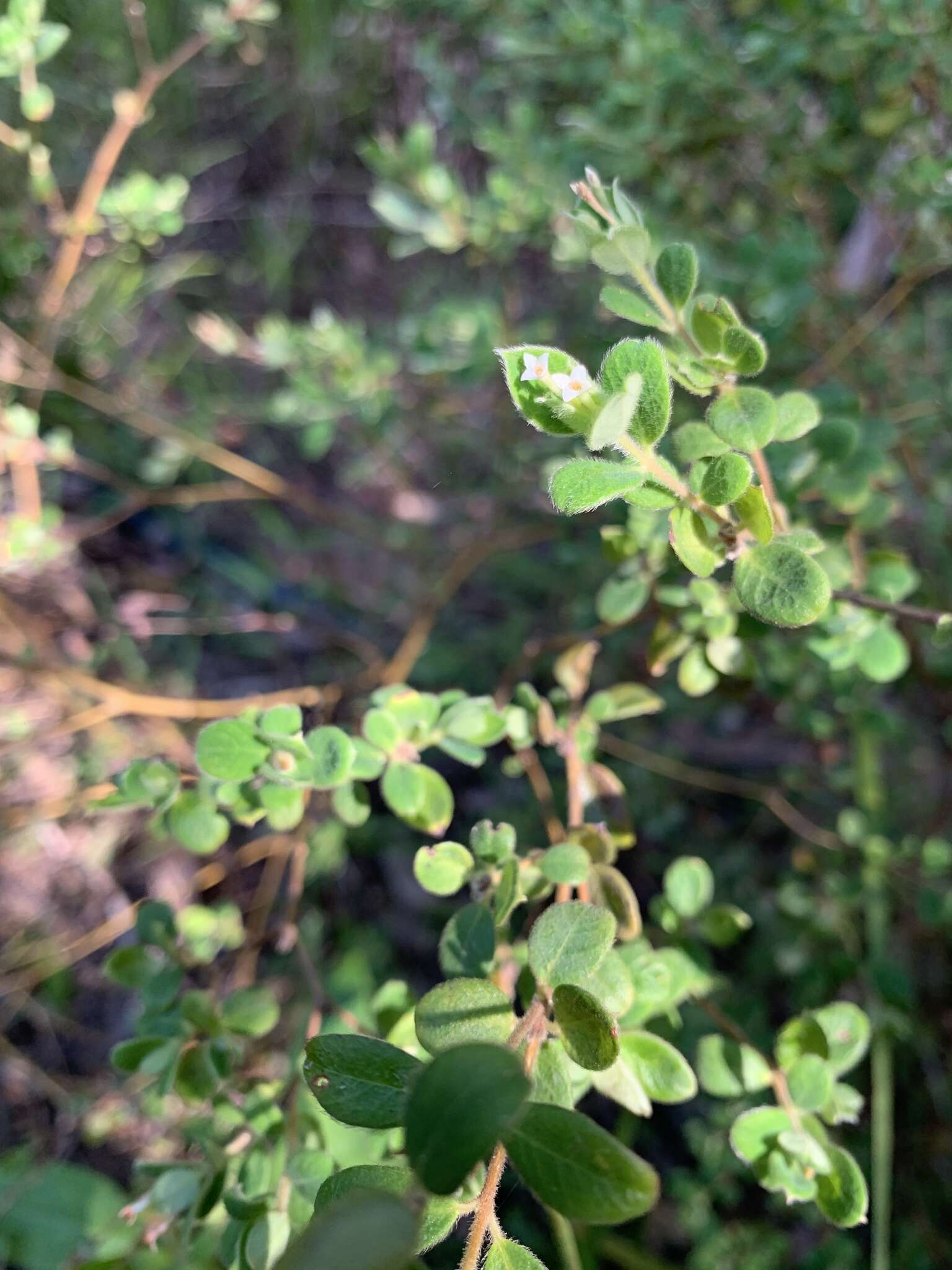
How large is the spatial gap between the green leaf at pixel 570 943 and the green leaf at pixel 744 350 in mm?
397

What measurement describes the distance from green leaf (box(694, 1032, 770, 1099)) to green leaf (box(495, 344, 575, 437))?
0.61 m

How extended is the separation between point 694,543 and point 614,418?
0.18m

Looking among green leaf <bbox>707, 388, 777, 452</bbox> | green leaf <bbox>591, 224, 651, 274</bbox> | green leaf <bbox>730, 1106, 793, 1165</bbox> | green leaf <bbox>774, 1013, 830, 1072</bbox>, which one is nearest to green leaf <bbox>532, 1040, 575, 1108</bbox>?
green leaf <bbox>730, 1106, 793, 1165</bbox>

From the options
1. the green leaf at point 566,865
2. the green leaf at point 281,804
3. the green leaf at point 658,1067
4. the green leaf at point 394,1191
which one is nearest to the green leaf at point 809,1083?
the green leaf at point 658,1067

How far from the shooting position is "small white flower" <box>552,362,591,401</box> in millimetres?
520

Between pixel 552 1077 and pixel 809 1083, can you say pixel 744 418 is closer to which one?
pixel 552 1077

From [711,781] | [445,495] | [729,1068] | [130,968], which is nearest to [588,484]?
[729,1068]

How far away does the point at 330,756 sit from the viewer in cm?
71

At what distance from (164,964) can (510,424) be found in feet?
4.07

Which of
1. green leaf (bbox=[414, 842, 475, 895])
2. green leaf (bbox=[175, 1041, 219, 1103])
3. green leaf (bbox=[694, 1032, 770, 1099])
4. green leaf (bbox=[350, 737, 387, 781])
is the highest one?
green leaf (bbox=[350, 737, 387, 781])

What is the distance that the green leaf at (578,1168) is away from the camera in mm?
429

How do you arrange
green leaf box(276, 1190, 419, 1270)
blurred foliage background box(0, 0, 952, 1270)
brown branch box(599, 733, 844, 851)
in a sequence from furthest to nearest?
brown branch box(599, 733, 844, 851) < blurred foliage background box(0, 0, 952, 1270) < green leaf box(276, 1190, 419, 1270)

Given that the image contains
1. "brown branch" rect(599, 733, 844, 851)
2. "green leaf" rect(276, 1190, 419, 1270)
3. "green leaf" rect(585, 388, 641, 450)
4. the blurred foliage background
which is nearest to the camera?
"green leaf" rect(276, 1190, 419, 1270)

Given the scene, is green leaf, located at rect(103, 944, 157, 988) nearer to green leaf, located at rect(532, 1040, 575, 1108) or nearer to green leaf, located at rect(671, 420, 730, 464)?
green leaf, located at rect(532, 1040, 575, 1108)
